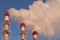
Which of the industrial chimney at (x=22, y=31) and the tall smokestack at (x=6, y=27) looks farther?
the industrial chimney at (x=22, y=31)

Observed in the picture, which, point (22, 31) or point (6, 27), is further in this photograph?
point (22, 31)

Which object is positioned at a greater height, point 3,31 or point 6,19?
point 6,19

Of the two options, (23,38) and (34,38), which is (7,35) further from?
(34,38)

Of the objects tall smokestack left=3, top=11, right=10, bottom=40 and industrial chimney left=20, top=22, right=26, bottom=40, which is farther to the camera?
industrial chimney left=20, top=22, right=26, bottom=40

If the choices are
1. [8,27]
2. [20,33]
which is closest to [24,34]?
[20,33]

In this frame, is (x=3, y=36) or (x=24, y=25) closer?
(x=3, y=36)

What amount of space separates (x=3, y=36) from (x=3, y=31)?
137 cm

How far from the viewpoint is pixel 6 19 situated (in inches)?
2098

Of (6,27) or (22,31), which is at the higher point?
(6,27)

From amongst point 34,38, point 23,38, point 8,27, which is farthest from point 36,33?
point 8,27

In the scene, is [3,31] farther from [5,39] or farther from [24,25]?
[24,25]

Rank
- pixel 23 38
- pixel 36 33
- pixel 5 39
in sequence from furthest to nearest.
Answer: pixel 36 33
pixel 23 38
pixel 5 39

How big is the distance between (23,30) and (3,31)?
6820mm

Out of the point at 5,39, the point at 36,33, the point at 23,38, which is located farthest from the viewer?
the point at 36,33
